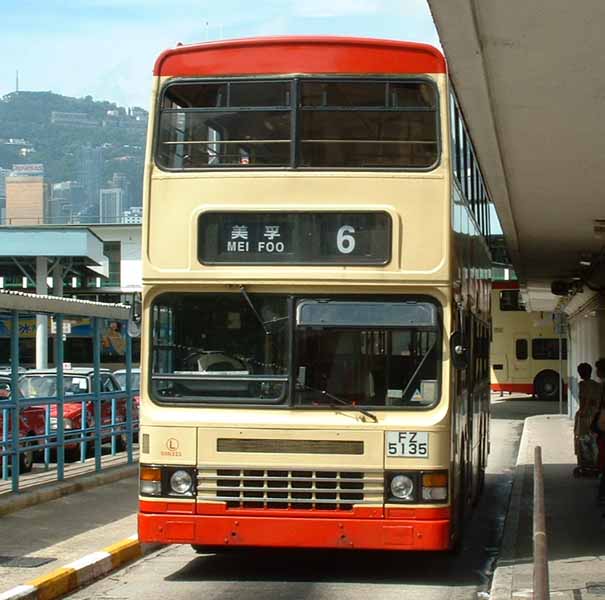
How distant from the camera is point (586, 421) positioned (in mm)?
17953

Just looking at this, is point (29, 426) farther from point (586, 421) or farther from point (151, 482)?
point (151, 482)

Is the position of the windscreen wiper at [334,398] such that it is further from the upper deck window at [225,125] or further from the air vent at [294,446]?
the upper deck window at [225,125]

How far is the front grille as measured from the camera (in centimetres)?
975

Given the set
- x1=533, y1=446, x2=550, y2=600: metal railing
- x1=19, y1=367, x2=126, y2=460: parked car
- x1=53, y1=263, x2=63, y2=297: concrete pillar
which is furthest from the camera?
x1=53, y1=263, x2=63, y2=297: concrete pillar

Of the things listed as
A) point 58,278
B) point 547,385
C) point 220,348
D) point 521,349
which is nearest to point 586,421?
point 220,348

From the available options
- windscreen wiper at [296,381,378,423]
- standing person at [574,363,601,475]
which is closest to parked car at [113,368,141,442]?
standing person at [574,363,601,475]

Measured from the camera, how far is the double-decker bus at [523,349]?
4978 centimetres

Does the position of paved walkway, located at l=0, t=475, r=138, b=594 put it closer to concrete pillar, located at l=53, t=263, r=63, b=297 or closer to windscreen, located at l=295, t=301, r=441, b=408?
windscreen, located at l=295, t=301, r=441, b=408

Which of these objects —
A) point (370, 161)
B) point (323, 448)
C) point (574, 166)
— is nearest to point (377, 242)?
point (370, 161)

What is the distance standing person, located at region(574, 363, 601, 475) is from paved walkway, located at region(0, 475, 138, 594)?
6358 mm

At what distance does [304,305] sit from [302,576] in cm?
245

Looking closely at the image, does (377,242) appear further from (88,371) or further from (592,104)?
(88,371)

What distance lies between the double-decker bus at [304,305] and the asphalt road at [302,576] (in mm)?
467

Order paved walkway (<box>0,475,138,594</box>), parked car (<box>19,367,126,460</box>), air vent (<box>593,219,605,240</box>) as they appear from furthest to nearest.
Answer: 1. parked car (<box>19,367,126,460</box>)
2. air vent (<box>593,219,605,240</box>)
3. paved walkway (<box>0,475,138,594</box>)
